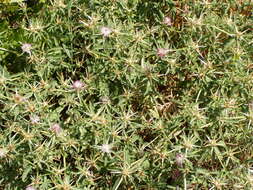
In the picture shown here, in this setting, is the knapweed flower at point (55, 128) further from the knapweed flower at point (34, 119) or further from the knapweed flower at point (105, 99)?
the knapweed flower at point (105, 99)

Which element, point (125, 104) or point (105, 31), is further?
point (125, 104)

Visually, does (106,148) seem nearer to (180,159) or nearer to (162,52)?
(180,159)

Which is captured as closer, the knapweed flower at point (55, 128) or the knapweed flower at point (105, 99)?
the knapweed flower at point (55, 128)

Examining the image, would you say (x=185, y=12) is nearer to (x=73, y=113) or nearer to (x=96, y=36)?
(x=96, y=36)

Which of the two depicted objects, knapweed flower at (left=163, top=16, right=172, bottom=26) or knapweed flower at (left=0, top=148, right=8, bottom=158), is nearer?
knapweed flower at (left=0, top=148, right=8, bottom=158)

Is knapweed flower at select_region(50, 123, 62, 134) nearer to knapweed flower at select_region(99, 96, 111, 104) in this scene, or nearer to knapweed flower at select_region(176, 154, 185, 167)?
knapweed flower at select_region(99, 96, 111, 104)

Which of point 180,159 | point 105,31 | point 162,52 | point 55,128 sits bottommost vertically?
point 180,159

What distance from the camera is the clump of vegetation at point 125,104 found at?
2.49m

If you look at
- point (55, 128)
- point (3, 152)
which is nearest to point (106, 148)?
point (55, 128)

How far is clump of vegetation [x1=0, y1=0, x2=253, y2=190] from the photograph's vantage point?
2.49 meters

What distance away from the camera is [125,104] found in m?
2.68

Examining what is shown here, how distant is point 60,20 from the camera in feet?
8.82

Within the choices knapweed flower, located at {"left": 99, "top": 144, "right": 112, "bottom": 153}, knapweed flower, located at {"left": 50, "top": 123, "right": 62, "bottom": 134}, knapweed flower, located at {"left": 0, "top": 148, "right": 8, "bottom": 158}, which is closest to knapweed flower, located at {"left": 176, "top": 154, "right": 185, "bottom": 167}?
knapweed flower, located at {"left": 99, "top": 144, "right": 112, "bottom": 153}

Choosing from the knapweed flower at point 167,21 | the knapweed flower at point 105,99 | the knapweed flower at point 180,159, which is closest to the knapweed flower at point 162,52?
the knapweed flower at point 167,21
